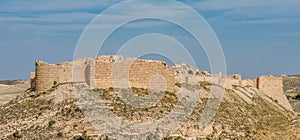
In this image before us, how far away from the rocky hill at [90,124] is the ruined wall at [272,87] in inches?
442

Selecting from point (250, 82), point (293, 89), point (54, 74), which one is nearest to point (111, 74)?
point (54, 74)

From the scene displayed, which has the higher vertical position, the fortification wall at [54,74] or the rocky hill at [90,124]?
the fortification wall at [54,74]

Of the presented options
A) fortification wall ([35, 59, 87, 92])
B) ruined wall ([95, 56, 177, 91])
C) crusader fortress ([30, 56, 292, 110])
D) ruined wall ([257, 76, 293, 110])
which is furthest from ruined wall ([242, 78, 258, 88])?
fortification wall ([35, 59, 87, 92])

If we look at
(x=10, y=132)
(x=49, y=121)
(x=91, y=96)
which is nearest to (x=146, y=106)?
(x=91, y=96)

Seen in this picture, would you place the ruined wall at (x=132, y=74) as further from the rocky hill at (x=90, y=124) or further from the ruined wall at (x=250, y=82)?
the ruined wall at (x=250, y=82)

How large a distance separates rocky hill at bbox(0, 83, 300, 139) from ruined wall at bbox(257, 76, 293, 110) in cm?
1122

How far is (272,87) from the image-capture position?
1550 inches

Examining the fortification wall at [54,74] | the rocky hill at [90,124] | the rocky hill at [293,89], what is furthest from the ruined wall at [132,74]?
the rocky hill at [293,89]

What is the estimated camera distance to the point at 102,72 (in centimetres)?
2208

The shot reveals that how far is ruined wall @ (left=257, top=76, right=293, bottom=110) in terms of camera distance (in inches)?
1540

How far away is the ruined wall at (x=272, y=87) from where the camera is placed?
3912 centimetres

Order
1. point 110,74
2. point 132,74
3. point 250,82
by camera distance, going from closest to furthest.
A: point 110,74, point 132,74, point 250,82

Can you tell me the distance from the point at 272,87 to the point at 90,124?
921 inches

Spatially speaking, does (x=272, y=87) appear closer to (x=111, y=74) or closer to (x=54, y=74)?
(x=111, y=74)
